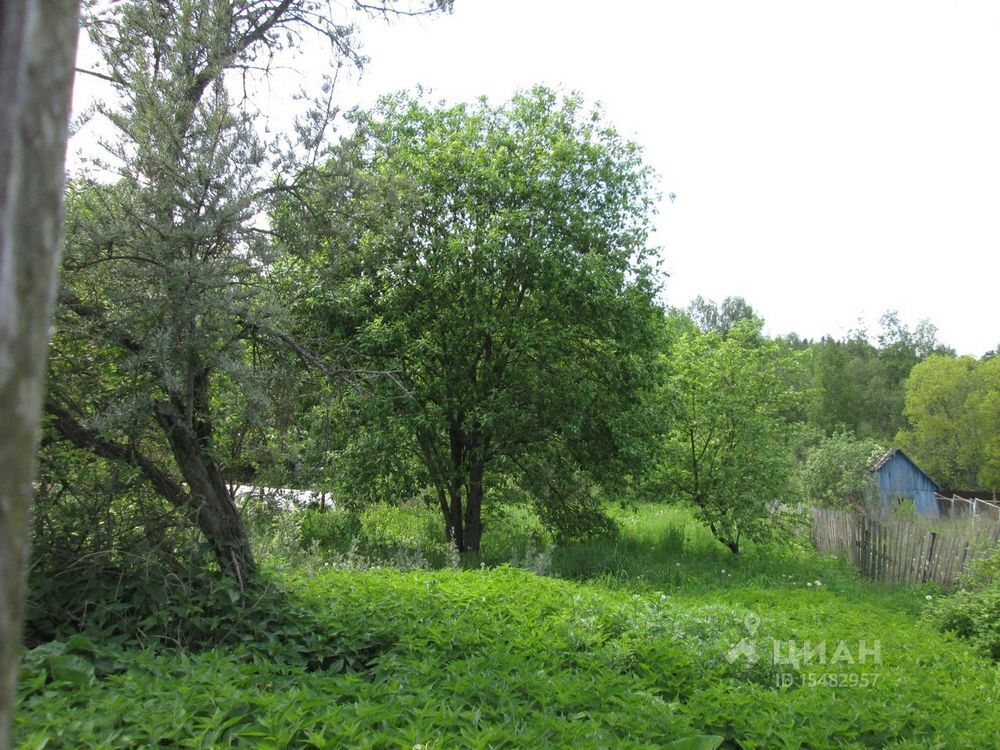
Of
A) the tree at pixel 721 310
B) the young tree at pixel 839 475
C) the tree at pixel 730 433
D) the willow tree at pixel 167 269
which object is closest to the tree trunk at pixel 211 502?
the willow tree at pixel 167 269

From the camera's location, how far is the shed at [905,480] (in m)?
31.7

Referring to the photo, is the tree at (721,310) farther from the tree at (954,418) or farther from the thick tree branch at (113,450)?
the thick tree branch at (113,450)

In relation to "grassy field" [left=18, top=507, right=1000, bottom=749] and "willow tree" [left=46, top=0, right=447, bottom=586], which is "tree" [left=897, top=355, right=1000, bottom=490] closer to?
"grassy field" [left=18, top=507, right=1000, bottom=749]

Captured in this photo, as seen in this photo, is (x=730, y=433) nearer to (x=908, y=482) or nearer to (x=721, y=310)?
(x=908, y=482)

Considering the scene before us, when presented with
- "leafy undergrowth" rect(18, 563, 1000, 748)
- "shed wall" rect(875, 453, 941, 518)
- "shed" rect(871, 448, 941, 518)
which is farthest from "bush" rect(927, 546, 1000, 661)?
"shed wall" rect(875, 453, 941, 518)

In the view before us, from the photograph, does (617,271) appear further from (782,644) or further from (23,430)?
(23,430)

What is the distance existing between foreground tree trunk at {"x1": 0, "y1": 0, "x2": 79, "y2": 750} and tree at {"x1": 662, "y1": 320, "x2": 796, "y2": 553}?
1276 centimetres

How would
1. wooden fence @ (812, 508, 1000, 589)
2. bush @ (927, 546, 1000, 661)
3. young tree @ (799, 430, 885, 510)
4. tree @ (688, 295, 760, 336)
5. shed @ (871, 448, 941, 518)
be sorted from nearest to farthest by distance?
bush @ (927, 546, 1000, 661)
wooden fence @ (812, 508, 1000, 589)
young tree @ (799, 430, 885, 510)
shed @ (871, 448, 941, 518)
tree @ (688, 295, 760, 336)

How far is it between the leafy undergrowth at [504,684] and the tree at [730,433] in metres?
7.03

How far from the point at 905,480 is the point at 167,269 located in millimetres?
36918

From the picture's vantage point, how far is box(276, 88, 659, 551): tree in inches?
442

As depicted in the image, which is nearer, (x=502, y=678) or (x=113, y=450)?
(x=502, y=678)

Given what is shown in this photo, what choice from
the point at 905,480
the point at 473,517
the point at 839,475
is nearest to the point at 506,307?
the point at 473,517

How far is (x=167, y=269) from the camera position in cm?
432
